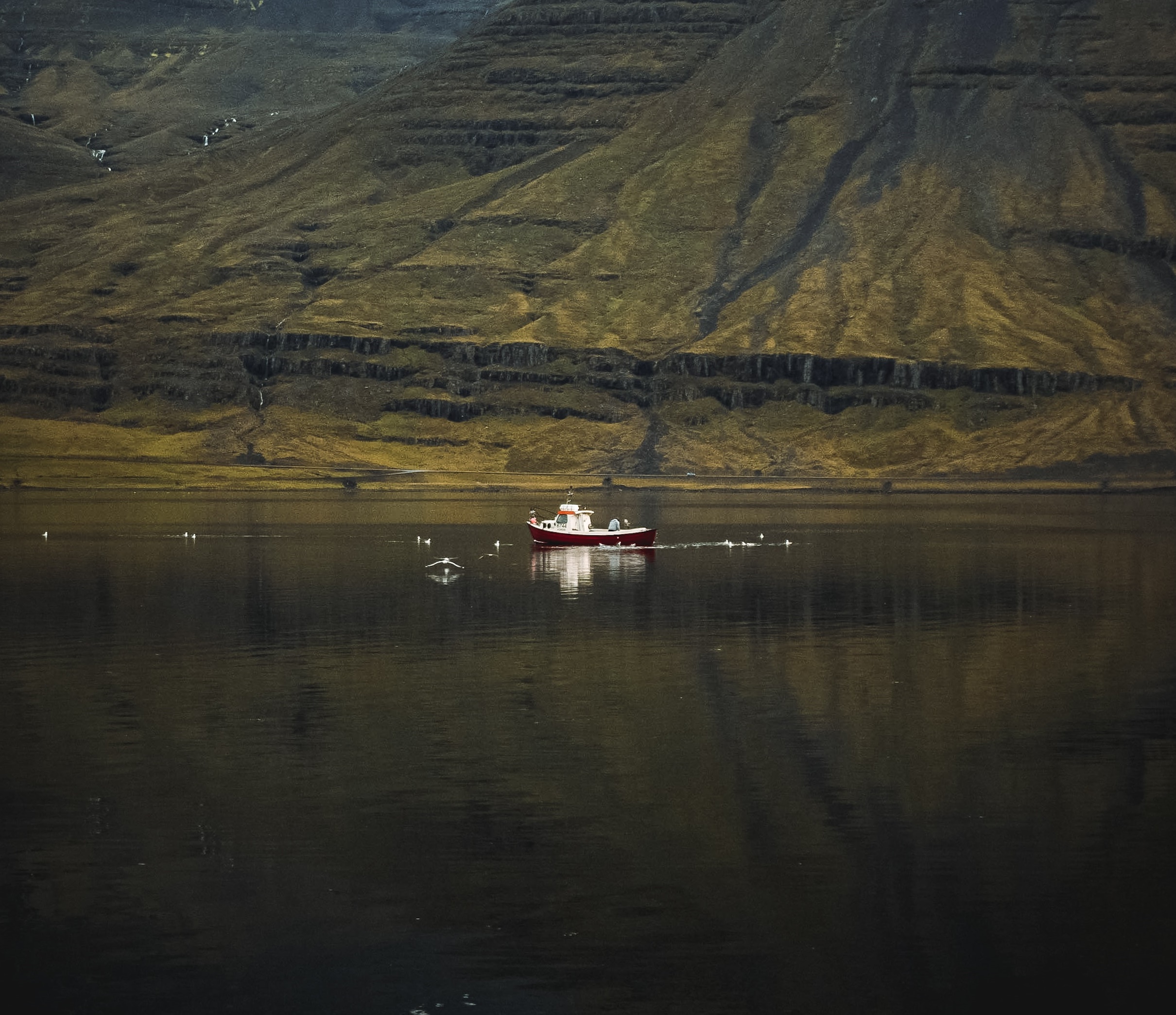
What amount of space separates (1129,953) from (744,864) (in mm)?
8738

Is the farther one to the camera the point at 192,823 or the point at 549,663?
the point at 549,663

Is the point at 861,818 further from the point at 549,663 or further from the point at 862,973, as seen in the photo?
the point at 549,663

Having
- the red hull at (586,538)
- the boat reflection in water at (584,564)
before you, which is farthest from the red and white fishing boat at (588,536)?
the boat reflection in water at (584,564)

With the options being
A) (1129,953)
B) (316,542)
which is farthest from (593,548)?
(1129,953)

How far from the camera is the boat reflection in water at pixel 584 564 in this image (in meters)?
117

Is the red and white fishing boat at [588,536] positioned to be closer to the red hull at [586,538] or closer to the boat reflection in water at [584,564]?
the red hull at [586,538]

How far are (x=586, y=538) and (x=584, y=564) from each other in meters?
16.6

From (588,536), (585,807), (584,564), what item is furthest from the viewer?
(588,536)

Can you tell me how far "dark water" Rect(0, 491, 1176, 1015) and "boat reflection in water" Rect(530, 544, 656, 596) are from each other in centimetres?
2330

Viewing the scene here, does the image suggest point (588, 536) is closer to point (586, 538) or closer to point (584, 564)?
point (586, 538)

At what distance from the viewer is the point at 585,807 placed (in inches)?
1729

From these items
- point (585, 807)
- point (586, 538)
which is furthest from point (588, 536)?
point (585, 807)

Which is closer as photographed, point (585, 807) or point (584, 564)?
point (585, 807)

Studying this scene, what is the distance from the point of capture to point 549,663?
71.0 meters
